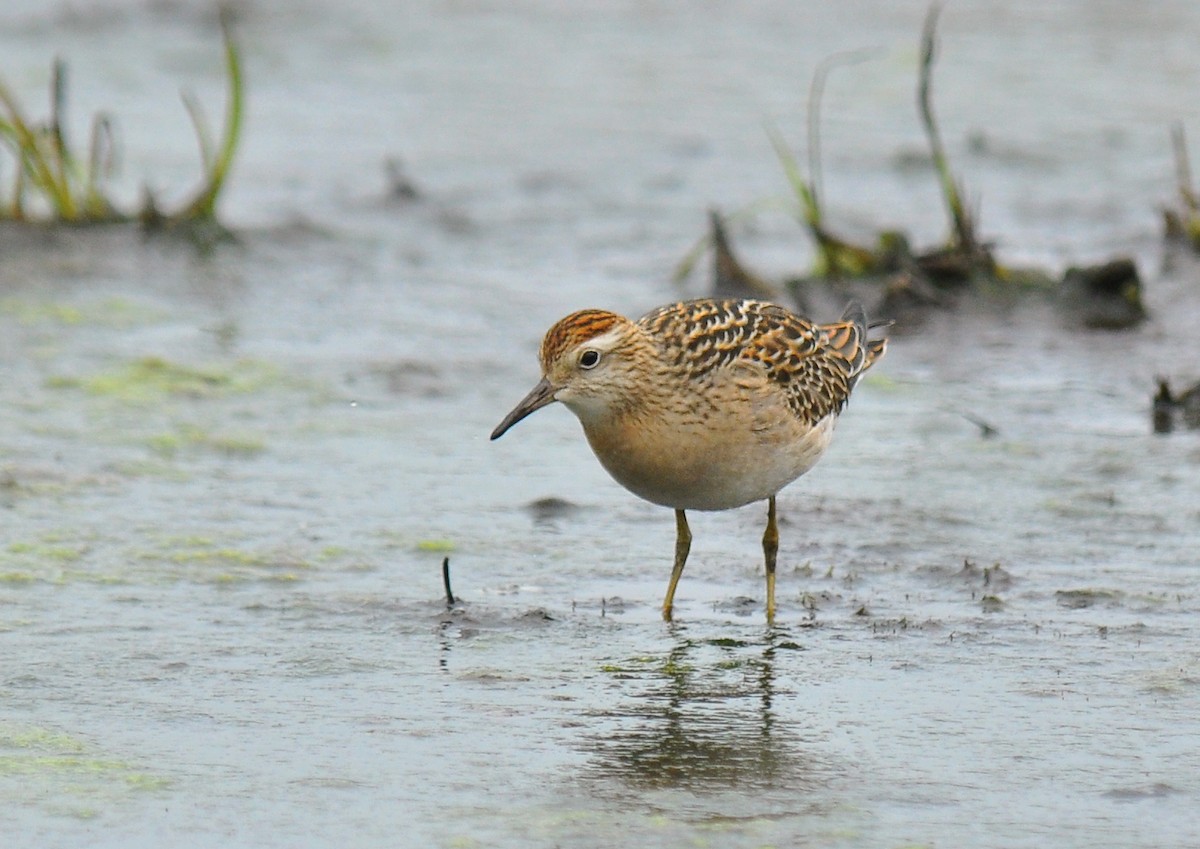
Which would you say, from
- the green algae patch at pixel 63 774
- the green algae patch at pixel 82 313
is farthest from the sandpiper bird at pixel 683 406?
the green algae patch at pixel 82 313

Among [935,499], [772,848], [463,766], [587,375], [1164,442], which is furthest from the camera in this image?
[1164,442]

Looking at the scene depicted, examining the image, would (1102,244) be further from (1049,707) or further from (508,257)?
(1049,707)

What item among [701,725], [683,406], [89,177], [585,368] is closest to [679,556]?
[683,406]

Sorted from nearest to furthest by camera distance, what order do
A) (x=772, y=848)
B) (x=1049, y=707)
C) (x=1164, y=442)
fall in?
(x=772, y=848) < (x=1049, y=707) < (x=1164, y=442)

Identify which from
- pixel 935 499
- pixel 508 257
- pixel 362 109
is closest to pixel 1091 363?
pixel 935 499

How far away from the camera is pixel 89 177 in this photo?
11.7 meters

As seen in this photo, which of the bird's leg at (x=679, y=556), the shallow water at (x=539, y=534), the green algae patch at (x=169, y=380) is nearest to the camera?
the shallow water at (x=539, y=534)

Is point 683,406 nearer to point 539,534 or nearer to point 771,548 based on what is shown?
point 771,548

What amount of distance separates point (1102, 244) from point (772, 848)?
335 inches

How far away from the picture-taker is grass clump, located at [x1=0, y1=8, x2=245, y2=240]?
11.2 metres

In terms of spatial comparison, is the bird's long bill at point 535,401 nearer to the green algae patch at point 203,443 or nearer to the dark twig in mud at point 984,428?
the green algae patch at point 203,443

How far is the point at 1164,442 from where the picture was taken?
875 cm

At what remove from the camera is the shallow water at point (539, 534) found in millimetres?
5289

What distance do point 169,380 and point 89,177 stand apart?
267 cm
